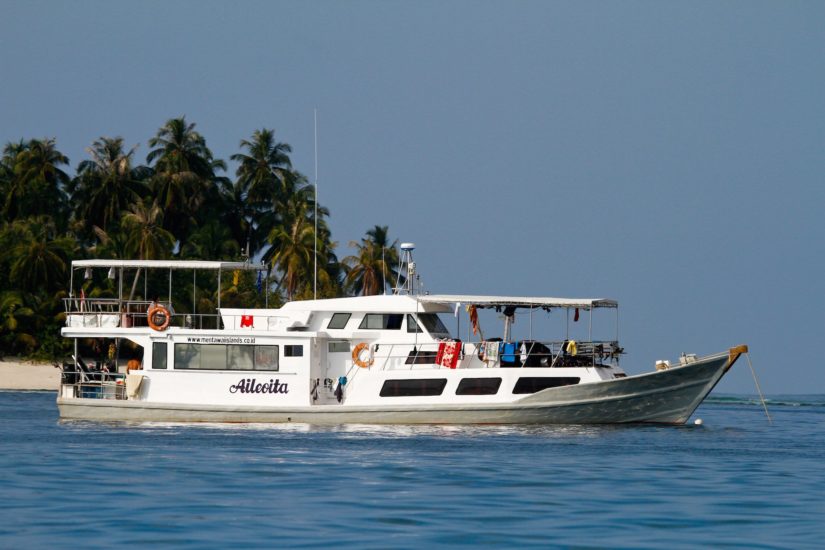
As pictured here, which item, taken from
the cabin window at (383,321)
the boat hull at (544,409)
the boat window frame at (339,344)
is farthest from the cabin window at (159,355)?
the cabin window at (383,321)

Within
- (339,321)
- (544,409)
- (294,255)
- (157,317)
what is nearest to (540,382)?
(544,409)

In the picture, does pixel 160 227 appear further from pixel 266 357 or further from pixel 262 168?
pixel 266 357

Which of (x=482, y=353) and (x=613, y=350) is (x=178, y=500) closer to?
(x=482, y=353)

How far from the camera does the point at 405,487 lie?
65.9 feet

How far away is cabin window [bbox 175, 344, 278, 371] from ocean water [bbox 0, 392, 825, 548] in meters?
1.67

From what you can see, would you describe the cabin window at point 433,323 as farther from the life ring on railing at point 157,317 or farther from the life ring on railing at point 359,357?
the life ring on railing at point 157,317

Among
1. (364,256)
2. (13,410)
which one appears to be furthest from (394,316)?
(364,256)

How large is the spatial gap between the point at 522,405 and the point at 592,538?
14.5 metres

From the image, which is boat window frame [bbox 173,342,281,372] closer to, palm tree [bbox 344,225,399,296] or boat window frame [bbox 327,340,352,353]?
boat window frame [bbox 327,340,352,353]

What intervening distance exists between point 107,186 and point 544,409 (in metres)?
50.4

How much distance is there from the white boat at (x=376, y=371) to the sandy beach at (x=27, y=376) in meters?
31.5

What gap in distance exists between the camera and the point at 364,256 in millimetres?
77125

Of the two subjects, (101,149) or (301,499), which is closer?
(301,499)

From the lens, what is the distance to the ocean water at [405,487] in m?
15.9
